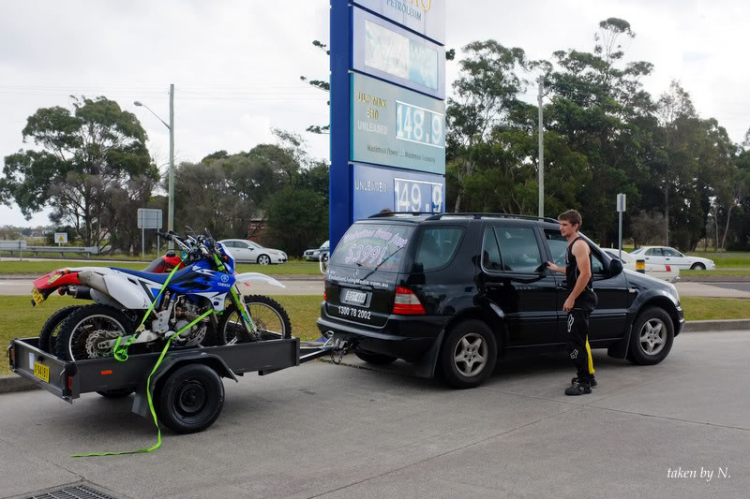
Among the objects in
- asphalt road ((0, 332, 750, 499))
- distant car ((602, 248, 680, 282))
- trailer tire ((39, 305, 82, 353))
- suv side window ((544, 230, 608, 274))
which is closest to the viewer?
asphalt road ((0, 332, 750, 499))

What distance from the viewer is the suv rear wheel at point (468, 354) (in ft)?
23.1

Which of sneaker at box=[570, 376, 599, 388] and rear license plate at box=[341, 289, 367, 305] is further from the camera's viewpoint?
rear license plate at box=[341, 289, 367, 305]

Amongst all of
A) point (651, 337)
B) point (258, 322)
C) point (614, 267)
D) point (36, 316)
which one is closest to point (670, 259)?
point (651, 337)

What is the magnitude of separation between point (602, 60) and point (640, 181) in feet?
33.1

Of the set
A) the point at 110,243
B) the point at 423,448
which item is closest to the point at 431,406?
the point at 423,448

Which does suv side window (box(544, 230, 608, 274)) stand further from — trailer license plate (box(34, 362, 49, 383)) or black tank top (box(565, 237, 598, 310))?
trailer license plate (box(34, 362, 49, 383))

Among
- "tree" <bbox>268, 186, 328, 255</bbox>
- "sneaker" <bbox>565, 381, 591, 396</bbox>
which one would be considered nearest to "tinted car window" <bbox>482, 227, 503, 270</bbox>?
"sneaker" <bbox>565, 381, 591, 396</bbox>

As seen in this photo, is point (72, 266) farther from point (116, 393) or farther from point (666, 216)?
point (666, 216)

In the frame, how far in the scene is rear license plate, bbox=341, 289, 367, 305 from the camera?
732 centimetres

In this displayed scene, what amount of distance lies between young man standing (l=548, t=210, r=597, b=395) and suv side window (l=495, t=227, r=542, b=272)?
0.58 metres

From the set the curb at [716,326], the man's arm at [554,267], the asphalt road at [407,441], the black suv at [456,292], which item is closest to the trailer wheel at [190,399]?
the asphalt road at [407,441]

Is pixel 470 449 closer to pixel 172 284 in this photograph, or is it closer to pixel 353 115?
pixel 172 284

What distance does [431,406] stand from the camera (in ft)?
21.7

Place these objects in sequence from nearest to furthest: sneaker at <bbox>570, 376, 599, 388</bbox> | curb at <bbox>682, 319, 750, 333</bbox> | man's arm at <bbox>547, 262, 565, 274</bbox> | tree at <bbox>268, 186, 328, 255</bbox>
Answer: sneaker at <bbox>570, 376, 599, 388</bbox>
man's arm at <bbox>547, 262, 565, 274</bbox>
curb at <bbox>682, 319, 750, 333</bbox>
tree at <bbox>268, 186, 328, 255</bbox>
